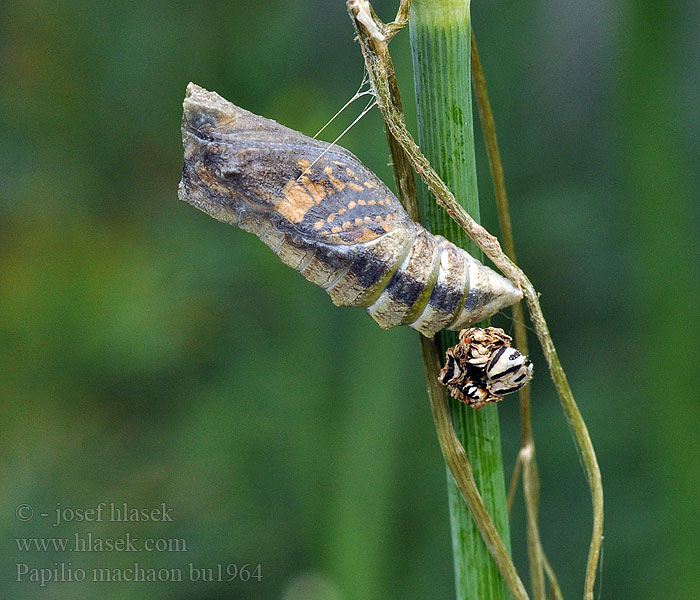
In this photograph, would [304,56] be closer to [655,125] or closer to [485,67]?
[485,67]

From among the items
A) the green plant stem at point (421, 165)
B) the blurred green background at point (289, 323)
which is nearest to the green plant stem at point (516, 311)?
the green plant stem at point (421, 165)

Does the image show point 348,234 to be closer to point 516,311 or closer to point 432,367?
point 432,367

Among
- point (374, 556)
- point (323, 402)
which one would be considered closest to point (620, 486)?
point (374, 556)

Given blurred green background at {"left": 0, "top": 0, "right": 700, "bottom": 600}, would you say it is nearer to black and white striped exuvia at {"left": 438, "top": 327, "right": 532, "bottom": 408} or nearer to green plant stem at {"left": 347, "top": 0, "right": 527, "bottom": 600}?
green plant stem at {"left": 347, "top": 0, "right": 527, "bottom": 600}

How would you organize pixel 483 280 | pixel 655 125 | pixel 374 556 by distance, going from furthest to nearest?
1. pixel 374 556
2. pixel 655 125
3. pixel 483 280

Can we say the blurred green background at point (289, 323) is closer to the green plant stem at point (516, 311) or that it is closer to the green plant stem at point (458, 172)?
the green plant stem at point (516, 311)

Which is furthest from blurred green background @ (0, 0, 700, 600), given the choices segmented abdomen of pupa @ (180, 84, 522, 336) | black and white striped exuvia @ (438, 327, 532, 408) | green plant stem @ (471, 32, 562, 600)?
black and white striped exuvia @ (438, 327, 532, 408)
